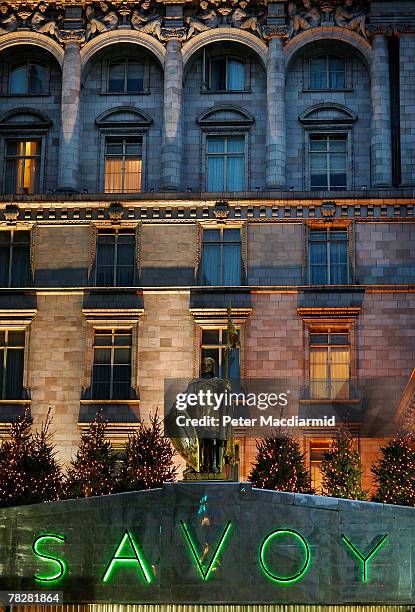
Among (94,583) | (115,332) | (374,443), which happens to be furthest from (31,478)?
(94,583)

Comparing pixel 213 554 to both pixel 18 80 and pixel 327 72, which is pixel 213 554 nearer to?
pixel 327 72

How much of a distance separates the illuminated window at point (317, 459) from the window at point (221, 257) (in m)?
7.38

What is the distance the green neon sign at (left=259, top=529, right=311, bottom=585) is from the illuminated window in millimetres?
20654

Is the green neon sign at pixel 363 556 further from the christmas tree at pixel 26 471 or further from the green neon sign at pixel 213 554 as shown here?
the christmas tree at pixel 26 471

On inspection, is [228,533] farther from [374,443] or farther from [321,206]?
[321,206]

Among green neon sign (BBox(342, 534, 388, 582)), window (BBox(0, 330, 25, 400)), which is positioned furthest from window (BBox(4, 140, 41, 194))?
green neon sign (BBox(342, 534, 388, 582))

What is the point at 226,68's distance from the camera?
55875mm

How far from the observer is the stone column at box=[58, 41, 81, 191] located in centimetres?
5372

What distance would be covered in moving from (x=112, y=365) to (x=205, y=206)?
7662 millimetres

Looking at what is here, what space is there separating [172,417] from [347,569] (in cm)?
662

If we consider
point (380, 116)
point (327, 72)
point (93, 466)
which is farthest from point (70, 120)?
point (93, 466)

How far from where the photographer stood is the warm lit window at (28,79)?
185ft

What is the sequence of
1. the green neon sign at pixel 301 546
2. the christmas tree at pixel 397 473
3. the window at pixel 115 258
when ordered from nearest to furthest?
the green neon sign at pixel 301 546, the christmas tree at pixel 397 473, the window at pixel 115 258

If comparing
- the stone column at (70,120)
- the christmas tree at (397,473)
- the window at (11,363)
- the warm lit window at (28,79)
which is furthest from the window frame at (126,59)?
the christmas tree at (397,473)
